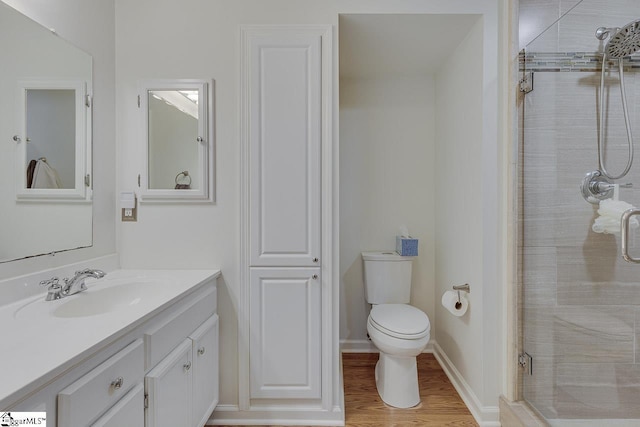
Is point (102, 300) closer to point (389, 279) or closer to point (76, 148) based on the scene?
point (76, 148)

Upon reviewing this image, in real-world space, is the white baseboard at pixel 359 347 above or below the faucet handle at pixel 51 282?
below

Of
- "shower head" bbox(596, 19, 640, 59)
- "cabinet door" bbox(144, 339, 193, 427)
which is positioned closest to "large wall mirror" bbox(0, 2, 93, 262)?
"cabinet door" bbox(144, 339, 193, 427)

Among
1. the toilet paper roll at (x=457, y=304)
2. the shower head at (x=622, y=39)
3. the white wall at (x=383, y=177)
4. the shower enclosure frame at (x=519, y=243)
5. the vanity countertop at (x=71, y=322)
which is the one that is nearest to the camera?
the vanity countertop at (x=71, y=322)

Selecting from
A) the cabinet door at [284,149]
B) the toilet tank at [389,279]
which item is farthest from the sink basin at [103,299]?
the toilet tank at [389,279]

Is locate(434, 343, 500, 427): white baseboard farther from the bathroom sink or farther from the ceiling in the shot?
the ceiling

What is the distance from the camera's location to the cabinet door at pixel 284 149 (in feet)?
5.42

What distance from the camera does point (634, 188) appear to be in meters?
1.40

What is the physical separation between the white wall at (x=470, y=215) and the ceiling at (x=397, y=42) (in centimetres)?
10

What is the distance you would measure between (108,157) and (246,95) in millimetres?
816

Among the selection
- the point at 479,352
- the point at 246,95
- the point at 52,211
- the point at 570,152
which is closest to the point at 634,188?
the point at 570,152

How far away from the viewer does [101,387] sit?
2.82ft

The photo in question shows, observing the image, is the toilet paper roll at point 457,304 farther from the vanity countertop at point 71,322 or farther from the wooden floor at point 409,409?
the vanity countertop at point 71,322

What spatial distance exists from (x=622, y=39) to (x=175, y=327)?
2331mm

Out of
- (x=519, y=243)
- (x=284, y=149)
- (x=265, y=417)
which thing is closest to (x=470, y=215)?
(x=519, y=243)
